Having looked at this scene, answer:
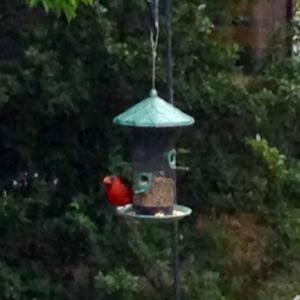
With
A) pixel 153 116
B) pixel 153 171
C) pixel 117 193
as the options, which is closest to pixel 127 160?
pixel 153 171

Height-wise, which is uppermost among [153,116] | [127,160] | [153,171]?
[153,116]

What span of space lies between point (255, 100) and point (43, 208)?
1.10 metres

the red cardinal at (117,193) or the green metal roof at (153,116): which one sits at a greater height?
the green metal roof at (153,116)

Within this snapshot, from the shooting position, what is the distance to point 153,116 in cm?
394

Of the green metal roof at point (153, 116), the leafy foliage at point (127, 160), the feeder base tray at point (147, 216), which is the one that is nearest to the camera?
the green metal roof at point (153, 116)

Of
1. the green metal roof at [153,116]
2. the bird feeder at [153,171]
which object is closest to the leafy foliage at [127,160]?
the bird feeder at [153,171]

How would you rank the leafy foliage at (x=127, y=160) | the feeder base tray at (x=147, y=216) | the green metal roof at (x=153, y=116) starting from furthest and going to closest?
the leafy foliage at (x=127, y=160), the feeder base tray at (x=147, y=216), the green metal roof at (x=153, y=116)

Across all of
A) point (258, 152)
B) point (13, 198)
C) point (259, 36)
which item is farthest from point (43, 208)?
point (259, 36)

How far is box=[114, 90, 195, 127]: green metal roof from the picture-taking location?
393 cm

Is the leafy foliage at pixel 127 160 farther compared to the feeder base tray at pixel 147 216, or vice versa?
the leafy foliage at pixel 127 160

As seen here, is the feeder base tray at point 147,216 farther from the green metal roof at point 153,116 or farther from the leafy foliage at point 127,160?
the leafy foliage at point 127,160

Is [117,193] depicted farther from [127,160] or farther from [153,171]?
[127,160]

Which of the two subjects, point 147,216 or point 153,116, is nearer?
point 153,116

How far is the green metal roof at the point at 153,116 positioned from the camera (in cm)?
393
